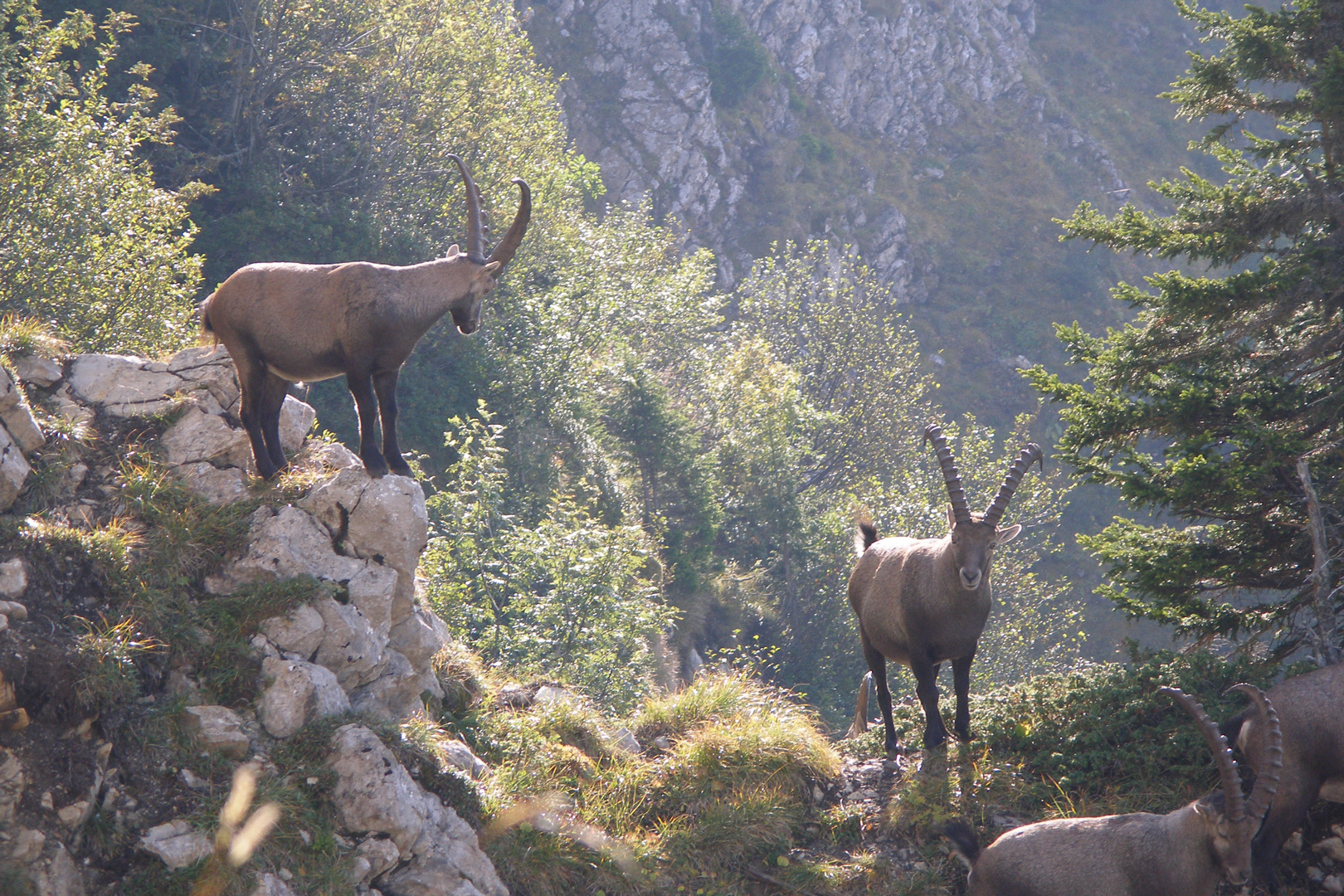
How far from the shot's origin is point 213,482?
7828 mm

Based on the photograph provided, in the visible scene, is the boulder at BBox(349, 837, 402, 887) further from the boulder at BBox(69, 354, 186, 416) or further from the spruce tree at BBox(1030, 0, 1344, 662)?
the spruce tree at BBox(1030, 0, 1344, 662)

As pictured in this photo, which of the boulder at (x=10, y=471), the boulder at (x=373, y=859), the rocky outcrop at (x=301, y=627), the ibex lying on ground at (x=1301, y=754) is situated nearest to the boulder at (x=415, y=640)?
the rocky outcrop at (x=301, y=627)

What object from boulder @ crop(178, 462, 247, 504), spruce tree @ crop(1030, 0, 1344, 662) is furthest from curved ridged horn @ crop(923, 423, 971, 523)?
boulder @ crop(178, 462, 247, 504)

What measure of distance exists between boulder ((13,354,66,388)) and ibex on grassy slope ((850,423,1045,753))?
7866 mm

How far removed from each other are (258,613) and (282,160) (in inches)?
963

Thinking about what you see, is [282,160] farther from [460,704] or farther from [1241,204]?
[1241,204]

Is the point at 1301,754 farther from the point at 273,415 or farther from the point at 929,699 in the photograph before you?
the point at 273,415

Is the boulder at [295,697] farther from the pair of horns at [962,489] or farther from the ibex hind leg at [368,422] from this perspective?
the pair of horns at [962,489]

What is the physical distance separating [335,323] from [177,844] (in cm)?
419

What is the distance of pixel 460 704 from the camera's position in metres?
8.62

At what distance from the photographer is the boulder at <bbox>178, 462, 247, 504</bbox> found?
304 inches

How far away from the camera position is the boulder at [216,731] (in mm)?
5988

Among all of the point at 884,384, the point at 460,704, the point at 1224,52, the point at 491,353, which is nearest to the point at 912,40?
the point at 884,384

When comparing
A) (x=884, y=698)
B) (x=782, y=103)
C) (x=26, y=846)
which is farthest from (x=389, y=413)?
(x=782, y=103)
